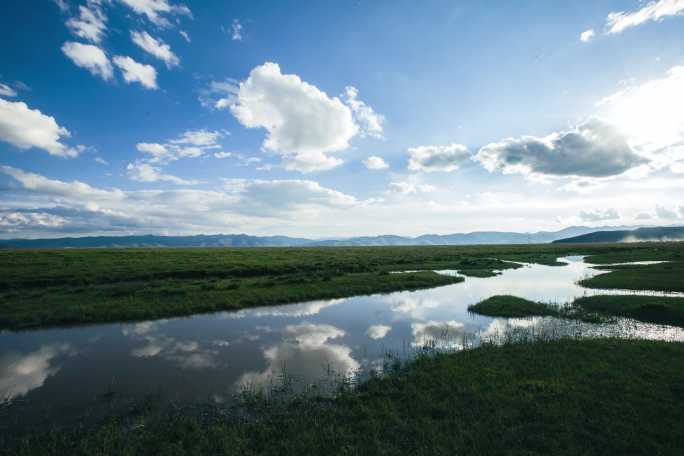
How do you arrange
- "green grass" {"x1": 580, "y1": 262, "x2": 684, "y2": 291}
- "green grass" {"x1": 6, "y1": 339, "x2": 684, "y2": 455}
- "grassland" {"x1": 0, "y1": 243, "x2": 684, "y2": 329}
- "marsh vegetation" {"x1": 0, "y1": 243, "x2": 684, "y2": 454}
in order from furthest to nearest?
"green grass" {"x1": 580, "y1": 262, "x2": 684, "y2": 291}
"grassland" {"x1": 0, "y1": 243, "x2": 684, "y2": 329}
"marsh vegetation" {"x1": 0, "y1": 243, "x2": 684, "y2": 454}
"green grass" {"x1": 6, "y1": 339, "x2": 684, "y2": 455}

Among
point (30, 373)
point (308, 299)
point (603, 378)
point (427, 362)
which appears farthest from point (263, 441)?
point (308, 299)

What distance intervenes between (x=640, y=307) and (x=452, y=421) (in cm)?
2555

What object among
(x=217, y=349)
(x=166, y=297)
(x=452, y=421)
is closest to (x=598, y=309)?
(x=452, y=421)

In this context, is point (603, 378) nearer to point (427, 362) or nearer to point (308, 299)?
point (427, 362)

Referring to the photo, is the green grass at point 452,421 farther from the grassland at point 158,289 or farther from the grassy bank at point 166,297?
the grassland at point 158,289

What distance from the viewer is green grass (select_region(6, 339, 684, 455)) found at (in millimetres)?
9250

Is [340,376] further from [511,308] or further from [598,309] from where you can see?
[598,309]

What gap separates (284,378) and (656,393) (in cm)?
1523

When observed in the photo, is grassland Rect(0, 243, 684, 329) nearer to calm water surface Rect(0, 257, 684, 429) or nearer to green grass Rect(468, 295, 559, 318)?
calm water surface Rect(0, 257, 684, 429)

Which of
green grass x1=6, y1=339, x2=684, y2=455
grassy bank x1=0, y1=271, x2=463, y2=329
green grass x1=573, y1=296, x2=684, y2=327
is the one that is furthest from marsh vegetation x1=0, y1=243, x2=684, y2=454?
grassy bank x1=0, y1=271, x2=463, y2=329

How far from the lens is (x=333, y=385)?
1423cm

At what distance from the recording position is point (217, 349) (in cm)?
1997

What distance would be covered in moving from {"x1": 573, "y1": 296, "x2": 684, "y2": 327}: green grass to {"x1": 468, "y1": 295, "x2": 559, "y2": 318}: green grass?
361 centimetres

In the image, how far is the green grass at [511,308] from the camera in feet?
89.1
